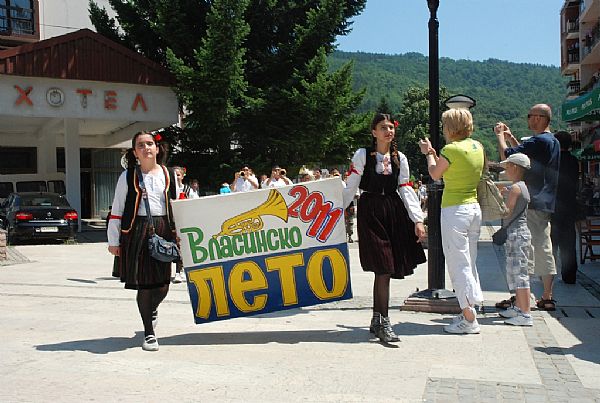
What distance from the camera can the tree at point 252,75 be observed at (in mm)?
20766

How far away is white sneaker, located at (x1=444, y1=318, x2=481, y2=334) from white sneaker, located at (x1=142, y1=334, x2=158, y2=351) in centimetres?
261

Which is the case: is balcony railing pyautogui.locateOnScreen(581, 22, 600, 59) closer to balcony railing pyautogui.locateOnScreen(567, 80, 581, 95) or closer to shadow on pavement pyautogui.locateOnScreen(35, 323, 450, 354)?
balcony railing pyautogui.locateOnScreen(567, 80, 581, 95)

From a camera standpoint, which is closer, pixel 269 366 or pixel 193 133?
pixel 269 366

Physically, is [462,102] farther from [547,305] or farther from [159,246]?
[159,246]

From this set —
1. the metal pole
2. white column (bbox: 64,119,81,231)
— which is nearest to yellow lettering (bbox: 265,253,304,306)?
the metal pole

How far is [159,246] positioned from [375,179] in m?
1.94

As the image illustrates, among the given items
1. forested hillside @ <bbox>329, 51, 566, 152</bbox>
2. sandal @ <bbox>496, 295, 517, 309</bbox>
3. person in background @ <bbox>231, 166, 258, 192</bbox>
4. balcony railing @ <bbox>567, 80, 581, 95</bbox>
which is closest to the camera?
sandal @ <bbox>496, 295, 517, 309</bbox>

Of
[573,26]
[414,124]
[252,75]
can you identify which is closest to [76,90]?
[252,75]

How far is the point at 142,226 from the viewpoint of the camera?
216 inches

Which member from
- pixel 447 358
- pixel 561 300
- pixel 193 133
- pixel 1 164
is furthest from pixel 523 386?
pixel 1 164

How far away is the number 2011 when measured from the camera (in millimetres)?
6031

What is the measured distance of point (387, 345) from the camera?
561cm

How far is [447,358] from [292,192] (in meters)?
1.99

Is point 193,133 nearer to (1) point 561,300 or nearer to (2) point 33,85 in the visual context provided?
(2) point 33,85
